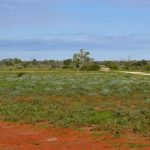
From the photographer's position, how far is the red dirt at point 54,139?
14712mm

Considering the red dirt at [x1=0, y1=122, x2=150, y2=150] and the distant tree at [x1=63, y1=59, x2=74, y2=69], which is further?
the distant tree at [x1=63, y1=59, x2=74, y2=69]

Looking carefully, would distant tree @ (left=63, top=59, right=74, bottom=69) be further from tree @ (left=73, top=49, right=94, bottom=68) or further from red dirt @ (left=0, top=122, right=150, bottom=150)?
red dirt @ (left=0, top=122, right=150, bottom=150)

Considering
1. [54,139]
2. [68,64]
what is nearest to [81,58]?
[68,64]

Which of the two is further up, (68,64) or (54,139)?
(68,64)

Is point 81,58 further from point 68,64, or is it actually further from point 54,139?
point 54,139

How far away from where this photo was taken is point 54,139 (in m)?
16.2

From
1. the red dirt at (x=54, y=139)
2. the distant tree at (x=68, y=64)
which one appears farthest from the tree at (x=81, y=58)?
the red dirt at (x=54, y=139)

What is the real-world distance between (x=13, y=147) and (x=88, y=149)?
2.14 m

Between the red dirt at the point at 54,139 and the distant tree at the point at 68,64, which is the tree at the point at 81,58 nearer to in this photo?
the distant tree at the point at 68,64

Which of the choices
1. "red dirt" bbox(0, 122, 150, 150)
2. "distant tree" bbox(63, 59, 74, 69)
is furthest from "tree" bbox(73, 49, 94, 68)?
"red dirt" bbox(0, 122, 150, 150)

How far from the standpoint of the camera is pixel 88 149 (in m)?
14.3

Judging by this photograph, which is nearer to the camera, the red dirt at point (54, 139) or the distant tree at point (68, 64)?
the red dirt at point (54, 139)

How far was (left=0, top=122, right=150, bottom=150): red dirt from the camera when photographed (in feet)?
48.3

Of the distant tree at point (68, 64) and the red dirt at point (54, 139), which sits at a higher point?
the distant tree at point (68, 64)
